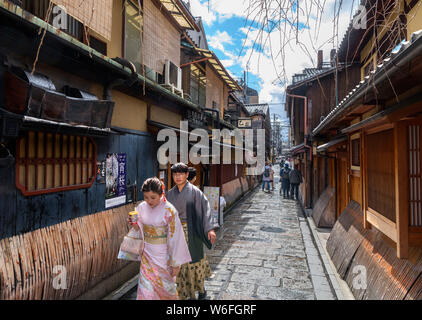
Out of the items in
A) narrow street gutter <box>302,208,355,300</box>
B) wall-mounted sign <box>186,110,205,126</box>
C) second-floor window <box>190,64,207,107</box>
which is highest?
second-floor window <box>190,64,207,107</box>

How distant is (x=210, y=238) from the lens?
485cm

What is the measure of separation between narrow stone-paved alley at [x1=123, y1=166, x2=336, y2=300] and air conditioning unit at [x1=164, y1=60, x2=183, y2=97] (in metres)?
5.73

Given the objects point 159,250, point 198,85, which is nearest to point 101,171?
point 159,250

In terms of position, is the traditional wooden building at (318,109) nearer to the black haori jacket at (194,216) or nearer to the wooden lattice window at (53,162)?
the black haori jacket at (194,216)

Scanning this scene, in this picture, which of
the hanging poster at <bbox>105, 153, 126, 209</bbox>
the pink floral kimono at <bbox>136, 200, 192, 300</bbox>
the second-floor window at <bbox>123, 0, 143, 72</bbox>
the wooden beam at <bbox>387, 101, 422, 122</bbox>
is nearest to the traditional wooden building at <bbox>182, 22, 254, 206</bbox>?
the second-floor window at <bbox>123, 0, 143, 72</bbox>

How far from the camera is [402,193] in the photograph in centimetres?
373

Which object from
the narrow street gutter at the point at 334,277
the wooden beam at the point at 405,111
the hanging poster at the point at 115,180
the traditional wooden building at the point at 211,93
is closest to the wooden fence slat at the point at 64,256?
the hanging poster at the point at 115,180

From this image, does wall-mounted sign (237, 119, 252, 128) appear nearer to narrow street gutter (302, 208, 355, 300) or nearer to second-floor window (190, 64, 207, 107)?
second-floor window (190, 64, 207, 107)

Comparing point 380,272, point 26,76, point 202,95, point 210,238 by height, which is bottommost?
point 380,272

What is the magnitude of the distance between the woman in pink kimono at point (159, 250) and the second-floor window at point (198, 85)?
9219 mm

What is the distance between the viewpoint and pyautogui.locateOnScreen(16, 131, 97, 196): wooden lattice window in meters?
3.80

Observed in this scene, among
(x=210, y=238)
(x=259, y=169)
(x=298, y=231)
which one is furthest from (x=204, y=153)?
(x=259, y=169)
